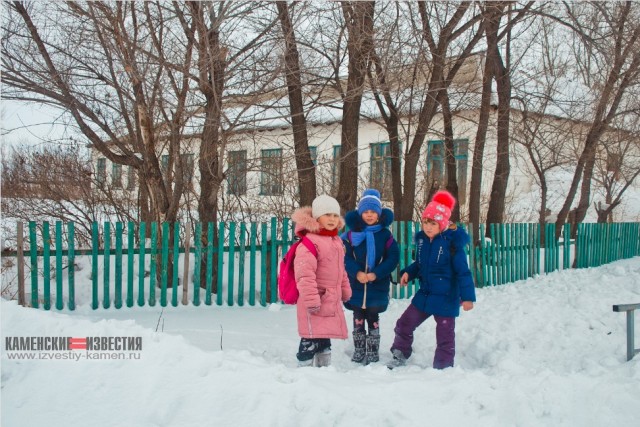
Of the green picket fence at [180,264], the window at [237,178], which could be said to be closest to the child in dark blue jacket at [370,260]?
the green picket fence at [180,264]

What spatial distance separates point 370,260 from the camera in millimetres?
4516

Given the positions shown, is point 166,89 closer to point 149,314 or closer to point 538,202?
point 149,314

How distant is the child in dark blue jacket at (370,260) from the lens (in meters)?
4.52

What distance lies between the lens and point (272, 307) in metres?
6.98

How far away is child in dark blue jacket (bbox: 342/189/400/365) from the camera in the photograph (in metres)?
4.52

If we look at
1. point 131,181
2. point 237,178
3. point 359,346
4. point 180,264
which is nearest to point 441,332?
point 359,346

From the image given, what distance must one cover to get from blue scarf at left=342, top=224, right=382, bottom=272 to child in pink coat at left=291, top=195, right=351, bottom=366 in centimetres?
34

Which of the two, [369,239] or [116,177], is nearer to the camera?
[369,239]

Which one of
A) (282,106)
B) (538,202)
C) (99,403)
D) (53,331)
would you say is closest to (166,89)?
(282,106)

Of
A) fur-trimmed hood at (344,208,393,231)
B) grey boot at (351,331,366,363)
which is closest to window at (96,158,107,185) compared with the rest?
fur-trimmed hood at (344,208,393,231)

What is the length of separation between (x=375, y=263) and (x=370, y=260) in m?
0.06

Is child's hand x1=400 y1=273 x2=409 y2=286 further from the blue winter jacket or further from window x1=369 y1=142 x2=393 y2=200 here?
window x1=369 y1=142 x2=393 y2=200

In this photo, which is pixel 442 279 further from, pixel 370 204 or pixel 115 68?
pixel 115 68

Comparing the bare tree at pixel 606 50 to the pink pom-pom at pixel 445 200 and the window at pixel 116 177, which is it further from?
the window at pixel 116 177
